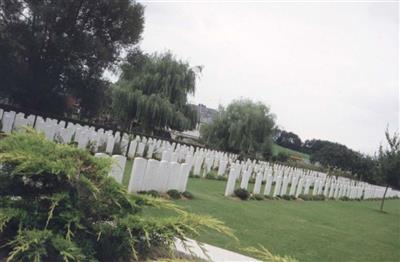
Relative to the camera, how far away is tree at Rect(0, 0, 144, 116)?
22.7m

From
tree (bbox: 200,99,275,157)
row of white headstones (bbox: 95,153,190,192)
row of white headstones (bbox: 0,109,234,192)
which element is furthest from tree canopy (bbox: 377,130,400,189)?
tree (bbox: 200,99,275,157)

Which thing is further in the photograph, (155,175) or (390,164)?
(390,164)

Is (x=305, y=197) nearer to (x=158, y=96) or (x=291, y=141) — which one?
(x=158, y=96)

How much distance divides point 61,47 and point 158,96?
903 cm

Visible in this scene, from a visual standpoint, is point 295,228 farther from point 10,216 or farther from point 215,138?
point 215,138

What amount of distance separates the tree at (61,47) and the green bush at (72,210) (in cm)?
1966

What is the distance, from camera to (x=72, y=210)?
11.3 feet

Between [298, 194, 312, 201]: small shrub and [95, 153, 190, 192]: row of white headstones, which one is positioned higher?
[95, 153, 190, 192]: row of white headstones

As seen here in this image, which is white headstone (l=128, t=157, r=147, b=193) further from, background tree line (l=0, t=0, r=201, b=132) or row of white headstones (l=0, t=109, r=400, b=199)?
background tree line (l=0, t=0, r=201, b=132)

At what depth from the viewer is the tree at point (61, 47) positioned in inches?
894

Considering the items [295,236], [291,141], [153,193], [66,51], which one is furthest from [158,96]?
[291,141]

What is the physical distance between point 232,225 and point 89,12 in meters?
20.2

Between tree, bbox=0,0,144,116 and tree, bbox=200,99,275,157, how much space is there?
13.4 metres

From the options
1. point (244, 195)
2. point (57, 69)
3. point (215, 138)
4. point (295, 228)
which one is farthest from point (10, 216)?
point (215, 138)
